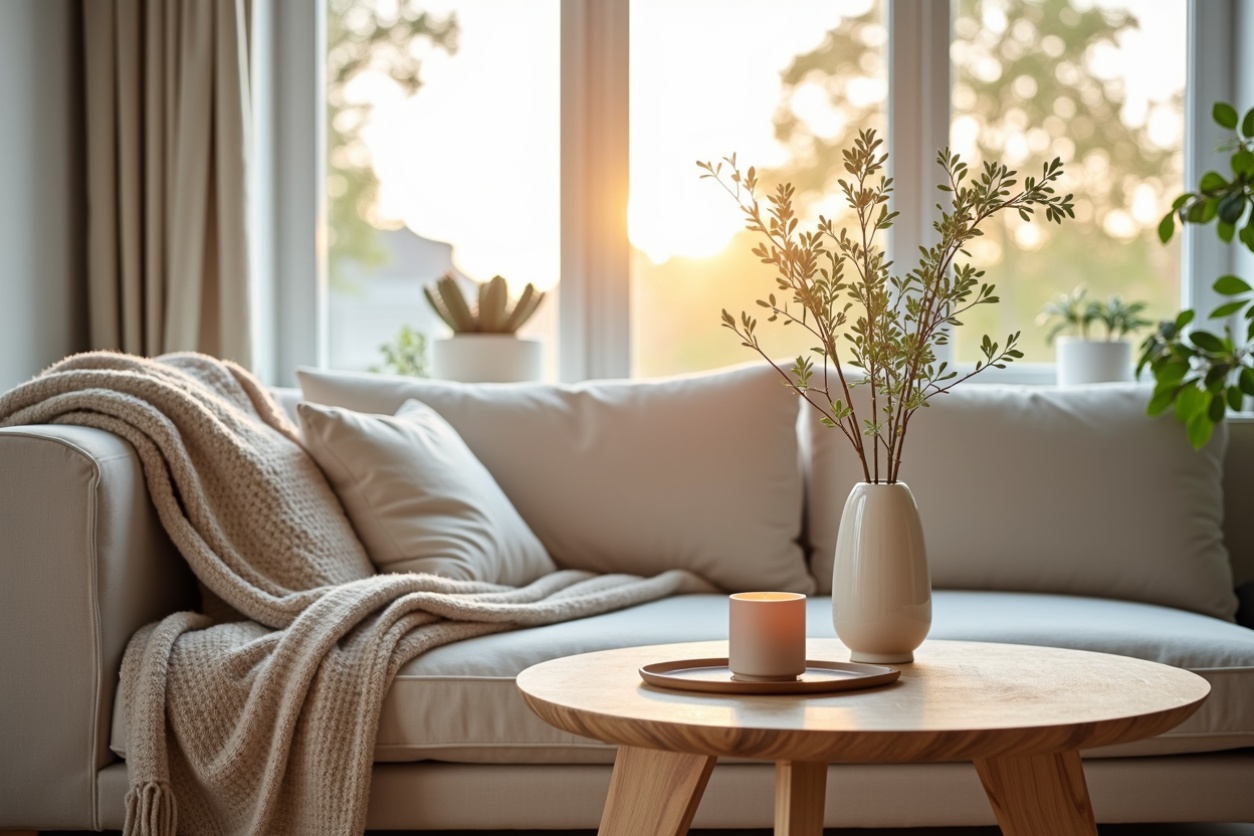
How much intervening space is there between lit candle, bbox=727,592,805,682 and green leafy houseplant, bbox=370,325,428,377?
2.04 meters

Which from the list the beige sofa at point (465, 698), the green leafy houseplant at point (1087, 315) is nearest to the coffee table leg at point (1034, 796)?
the beige sofa at point (465, 698)

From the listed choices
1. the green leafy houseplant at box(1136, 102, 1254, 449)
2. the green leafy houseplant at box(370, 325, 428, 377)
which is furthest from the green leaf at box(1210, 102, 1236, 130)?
the green leafy houseplant at box(370, 325, 428, 377)

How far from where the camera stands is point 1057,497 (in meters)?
2.47

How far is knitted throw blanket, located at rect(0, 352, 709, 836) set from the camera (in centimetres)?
171

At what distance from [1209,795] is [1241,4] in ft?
7.03

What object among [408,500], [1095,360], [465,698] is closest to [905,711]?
[465,698]

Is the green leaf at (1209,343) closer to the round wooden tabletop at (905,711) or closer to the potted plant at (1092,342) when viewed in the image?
the potted plant at (1092,342)

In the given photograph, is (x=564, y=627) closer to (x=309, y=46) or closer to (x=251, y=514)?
(x=251, y=514)

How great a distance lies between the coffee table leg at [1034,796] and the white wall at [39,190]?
2.12 metres

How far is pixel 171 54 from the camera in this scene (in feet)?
9.55

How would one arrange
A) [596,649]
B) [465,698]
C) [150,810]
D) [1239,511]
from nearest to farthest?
[150,810] → [465,698] → [596,649] → [1239,511]

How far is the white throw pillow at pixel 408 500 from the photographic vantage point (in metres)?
2.12

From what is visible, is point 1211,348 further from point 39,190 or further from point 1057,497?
point 39,190

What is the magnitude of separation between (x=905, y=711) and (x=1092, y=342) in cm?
210
